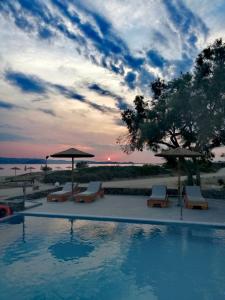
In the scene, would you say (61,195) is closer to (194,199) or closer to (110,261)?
(194,199)

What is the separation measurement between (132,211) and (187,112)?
26.3ft

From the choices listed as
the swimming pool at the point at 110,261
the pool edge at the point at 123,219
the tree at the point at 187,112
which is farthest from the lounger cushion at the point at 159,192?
the tree at the point at 187,112

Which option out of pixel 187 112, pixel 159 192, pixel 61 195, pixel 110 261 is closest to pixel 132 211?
pixel 159 192

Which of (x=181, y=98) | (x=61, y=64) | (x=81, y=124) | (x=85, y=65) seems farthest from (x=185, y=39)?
(x=81, y=124)

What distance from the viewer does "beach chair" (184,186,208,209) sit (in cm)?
1286

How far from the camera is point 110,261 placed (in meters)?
7.43

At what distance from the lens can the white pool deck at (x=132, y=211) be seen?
10.9 meters

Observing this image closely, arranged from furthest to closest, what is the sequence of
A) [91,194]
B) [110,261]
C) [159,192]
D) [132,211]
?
[91,194] < [159,192] < [132,211] < [110,261]

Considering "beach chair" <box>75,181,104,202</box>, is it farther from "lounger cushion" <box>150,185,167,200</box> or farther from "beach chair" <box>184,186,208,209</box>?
"beach chair" <box>184,186,208,209</box>

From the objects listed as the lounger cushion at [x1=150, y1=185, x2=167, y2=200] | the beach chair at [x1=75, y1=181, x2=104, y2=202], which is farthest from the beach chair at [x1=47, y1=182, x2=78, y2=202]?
the lounger cushion at [x1=150, y1=185, x2=167, y2=200]

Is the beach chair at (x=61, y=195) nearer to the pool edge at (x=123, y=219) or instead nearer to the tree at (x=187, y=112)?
the pool edge at (x=123, y=219)

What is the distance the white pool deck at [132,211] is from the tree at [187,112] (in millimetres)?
4473

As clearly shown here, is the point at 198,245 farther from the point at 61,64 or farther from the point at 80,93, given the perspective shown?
the point at 80,93

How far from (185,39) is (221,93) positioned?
3.82 metres
